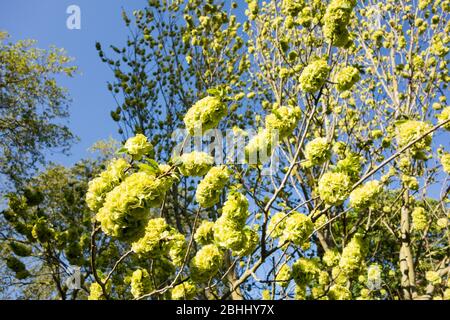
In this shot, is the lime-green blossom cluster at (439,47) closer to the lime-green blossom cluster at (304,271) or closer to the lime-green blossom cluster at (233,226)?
the lime-green blossom cluster at (304,271)

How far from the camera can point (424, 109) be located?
6.08m

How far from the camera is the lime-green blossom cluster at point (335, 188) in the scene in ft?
8.48

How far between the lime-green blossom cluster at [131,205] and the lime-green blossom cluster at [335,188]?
126 cm

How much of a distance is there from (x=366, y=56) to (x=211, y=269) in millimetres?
6475

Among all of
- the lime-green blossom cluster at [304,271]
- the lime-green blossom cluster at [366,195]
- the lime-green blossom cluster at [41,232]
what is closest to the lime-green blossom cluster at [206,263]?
the lime-green blossom cluster at [304,271]

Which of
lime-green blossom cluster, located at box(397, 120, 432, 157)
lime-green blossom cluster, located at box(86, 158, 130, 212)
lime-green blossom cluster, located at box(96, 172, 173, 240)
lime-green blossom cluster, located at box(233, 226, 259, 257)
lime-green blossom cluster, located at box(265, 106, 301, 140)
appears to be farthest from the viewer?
lime-green blossom cluster, located at box(397, 120, 432, 157)

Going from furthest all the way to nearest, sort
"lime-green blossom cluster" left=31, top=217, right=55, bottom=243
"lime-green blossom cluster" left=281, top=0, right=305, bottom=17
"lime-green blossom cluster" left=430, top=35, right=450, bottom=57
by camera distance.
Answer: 1. "lime-green blossom cluster" left=430, top=35, right=450, bottom=57
2. "lime-green blossom cluster" left=281, top=0, right=305, bottom=17
3. "lime-green blossom cluster" left=31, top=217, right=55, bottom=243

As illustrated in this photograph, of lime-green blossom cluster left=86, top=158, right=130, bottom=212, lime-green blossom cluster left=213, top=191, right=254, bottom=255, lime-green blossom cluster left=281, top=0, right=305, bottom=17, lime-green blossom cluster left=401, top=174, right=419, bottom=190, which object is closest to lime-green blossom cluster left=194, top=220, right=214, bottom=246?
lime-green blossom cluster left=213, top=191, right=254, bottom=255

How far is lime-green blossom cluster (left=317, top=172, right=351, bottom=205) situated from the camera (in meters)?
2.58

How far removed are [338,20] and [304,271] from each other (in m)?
2.05

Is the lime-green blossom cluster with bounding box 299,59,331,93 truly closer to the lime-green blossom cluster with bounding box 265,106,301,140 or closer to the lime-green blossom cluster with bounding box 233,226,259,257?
the lime-green blossom cluster with bounding box 265,106,301,140

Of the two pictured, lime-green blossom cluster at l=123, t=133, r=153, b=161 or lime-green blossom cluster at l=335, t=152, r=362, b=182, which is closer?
lime-green blossom cluster at l=123, t=133, r=153, b=161

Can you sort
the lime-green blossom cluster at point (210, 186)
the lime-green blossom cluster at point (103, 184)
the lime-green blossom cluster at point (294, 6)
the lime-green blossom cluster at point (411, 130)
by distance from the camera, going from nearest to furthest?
the lime-green blossom cluster at point (103, 184) → the lime-green blossom cluster at point (210, 186) → the lime-green blossom cluster at point (411, 130) → the lime-green blossom cluster at point (294, 6)

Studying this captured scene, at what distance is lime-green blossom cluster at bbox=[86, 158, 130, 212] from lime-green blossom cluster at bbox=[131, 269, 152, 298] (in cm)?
98
